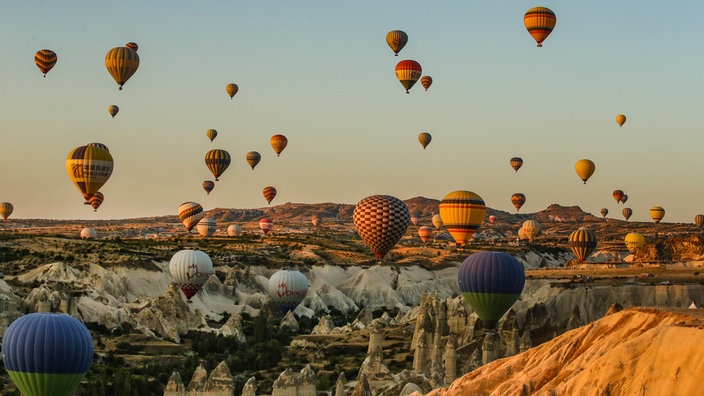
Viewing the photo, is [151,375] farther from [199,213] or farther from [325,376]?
[199,213]

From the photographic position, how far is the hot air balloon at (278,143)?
13738cm

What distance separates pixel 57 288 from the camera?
91375 mm

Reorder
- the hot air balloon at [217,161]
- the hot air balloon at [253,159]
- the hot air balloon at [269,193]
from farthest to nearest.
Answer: the hot air balloon at [269,193]
the hot air balloon at [253,159]
the hot air balloon at [217,161]

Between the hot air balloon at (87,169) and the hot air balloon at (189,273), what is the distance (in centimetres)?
1525

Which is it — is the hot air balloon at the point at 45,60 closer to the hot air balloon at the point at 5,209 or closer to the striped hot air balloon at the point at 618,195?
the hot air balloon at the point at 5,209

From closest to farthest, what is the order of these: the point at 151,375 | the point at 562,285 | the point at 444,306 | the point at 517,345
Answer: the point at 517,345 < the point at 151,375 < the point at 444,306 < the point at 562,285

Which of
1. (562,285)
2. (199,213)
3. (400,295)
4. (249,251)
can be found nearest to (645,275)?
(562,285)

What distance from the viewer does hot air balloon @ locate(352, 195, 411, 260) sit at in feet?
293

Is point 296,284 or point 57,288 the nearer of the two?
point 57,288

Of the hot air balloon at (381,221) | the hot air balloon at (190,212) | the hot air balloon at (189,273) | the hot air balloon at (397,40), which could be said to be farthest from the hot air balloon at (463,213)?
the hot air balloon at (190,212)

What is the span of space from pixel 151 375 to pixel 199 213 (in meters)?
97.9

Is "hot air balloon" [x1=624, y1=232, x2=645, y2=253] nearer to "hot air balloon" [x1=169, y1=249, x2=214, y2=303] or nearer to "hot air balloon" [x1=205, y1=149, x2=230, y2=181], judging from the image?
"hot air balloon" [x1=205, y1=149, x2=230, y2=181]

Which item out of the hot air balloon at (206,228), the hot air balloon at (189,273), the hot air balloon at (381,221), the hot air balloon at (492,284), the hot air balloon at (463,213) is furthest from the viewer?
the hot air balloon at (206,228)

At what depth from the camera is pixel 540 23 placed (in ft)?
Result: 308
